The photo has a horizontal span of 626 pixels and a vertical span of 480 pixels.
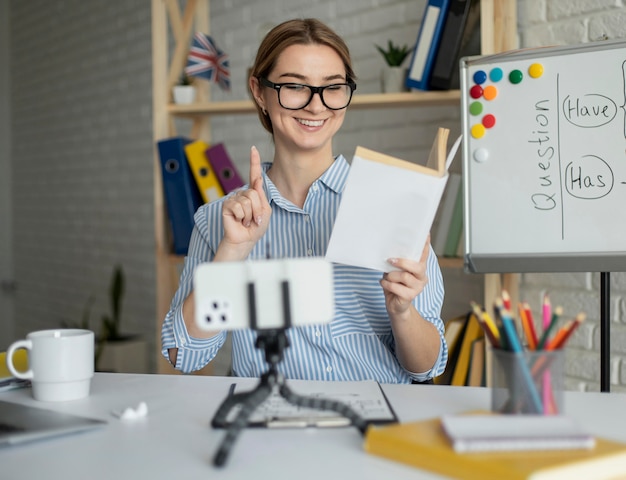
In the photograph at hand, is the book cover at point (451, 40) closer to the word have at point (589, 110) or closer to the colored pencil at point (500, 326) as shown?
the word have at point (589, 110)

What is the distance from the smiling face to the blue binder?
104 cm

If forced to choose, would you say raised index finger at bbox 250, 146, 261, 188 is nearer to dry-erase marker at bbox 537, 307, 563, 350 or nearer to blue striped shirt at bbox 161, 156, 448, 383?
blue striped shirt at bbox 161, 156, 448, 383

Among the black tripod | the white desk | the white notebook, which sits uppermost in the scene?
the black tripod

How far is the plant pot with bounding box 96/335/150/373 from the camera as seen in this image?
11.7 feet

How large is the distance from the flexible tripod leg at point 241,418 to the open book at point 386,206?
0.31 metres

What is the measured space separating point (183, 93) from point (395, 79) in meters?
0.79

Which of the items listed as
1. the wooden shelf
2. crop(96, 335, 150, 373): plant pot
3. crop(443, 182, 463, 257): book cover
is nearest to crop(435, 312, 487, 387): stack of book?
crop(443, 182, 463, 257): book cover

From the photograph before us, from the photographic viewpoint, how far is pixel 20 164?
496cm

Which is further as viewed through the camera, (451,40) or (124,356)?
(124,356)

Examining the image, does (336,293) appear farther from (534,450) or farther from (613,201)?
(534,450)

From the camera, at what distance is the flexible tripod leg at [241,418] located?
2.48 feet

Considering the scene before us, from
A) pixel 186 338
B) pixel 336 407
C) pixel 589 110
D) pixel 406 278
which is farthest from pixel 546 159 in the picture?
pixel 336 407

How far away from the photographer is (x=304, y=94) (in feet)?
4.74

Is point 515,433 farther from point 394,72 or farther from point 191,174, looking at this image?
point 191,174
